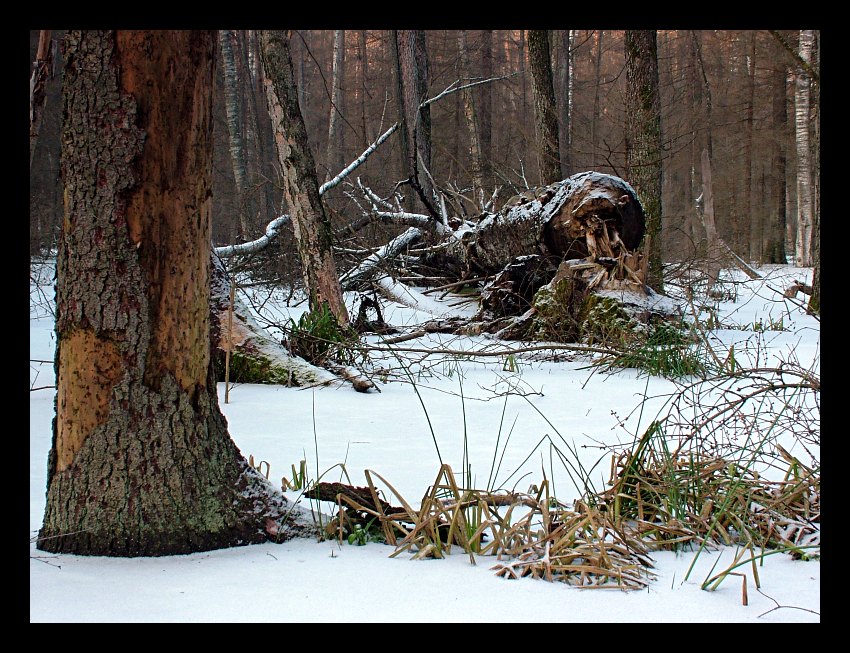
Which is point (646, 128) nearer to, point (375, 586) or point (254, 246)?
point (254, 246)

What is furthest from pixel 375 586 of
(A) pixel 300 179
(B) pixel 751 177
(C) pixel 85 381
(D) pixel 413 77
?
(B) pixel 751 177

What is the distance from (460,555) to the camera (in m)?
2.05

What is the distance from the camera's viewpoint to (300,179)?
596 cm

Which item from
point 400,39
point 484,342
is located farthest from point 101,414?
point 400,39

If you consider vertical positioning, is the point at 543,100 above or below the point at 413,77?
below

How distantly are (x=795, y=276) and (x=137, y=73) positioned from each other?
14563mm

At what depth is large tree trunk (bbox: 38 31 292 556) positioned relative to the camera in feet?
6.24

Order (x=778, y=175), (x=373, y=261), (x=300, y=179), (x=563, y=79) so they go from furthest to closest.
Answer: (x=778, y=175), (x=563, y=79), (x=373, y=261), (x=300, y=179)

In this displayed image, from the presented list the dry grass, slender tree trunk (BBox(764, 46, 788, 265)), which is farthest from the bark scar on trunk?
slender tree trunk (BBox(764, 46, 788, 265))

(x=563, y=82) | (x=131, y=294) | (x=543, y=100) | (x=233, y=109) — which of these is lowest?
(x=131, y=294)

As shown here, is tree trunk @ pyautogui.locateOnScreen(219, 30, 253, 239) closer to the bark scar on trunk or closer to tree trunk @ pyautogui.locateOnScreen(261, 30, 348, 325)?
tree trunk @ pyautogui.locateOnScreen(261, 30, 348, 325)

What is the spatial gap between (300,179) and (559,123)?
36.5ft

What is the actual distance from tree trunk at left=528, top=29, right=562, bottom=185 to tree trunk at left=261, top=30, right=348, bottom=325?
4896 millimetres

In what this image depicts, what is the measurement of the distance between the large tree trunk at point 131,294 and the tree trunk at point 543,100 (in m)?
8.54
